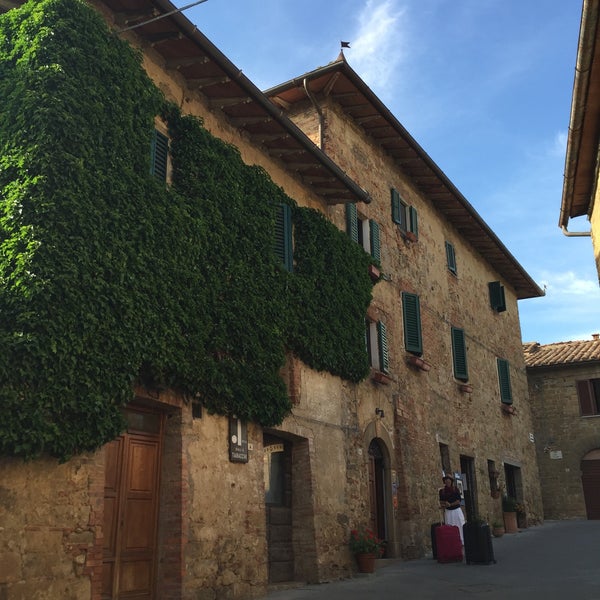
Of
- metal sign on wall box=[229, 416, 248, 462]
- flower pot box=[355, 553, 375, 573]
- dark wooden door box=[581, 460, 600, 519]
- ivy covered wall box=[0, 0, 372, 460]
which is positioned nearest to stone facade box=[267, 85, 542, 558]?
flower pot box=[355, 553, 375, 573]

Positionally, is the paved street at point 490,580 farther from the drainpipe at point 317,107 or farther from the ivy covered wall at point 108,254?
the drainpipe at point 317,107

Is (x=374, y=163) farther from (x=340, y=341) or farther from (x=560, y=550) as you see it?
(x=560, y=550)

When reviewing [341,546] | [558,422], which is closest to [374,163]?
[341,546]

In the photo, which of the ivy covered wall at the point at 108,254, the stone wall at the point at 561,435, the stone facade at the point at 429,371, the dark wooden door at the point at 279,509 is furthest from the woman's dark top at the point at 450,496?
the stone wall at the point at 561,435

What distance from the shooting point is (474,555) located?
1112 cm

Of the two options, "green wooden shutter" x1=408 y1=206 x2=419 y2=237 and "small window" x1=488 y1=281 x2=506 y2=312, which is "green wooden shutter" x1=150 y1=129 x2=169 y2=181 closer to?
"green wooden shutter" x1=408 y1=206 x2=419 y2=237

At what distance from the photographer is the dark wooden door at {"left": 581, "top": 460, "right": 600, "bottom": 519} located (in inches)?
913

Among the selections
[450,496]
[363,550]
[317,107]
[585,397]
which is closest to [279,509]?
[363,550]

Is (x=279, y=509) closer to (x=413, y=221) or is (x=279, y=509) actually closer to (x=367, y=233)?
(x=367, y=233)

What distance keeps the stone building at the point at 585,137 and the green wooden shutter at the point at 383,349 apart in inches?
152

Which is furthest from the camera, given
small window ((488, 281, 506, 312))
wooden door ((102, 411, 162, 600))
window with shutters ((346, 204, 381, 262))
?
small window ((488, 281, 506, 312))

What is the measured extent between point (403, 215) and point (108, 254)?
10.3 meters

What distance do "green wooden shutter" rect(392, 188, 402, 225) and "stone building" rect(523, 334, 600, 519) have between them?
12.0m

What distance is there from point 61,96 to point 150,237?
1782 mm
